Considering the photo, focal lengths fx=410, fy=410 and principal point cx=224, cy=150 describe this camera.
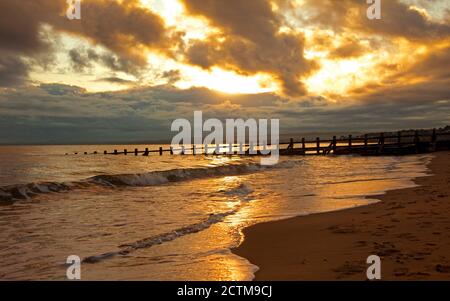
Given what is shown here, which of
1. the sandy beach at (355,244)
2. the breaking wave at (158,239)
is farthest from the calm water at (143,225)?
the sandy beach at (355,244)

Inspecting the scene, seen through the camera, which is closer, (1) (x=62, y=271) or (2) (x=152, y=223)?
(1) (x=62, y=271)

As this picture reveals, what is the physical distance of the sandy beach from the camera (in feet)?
16.8

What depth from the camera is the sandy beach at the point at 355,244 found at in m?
5.11

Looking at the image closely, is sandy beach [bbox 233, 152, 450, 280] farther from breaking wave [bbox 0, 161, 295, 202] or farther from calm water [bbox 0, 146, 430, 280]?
breaking wave [bbox 0, 161, 295, 202]

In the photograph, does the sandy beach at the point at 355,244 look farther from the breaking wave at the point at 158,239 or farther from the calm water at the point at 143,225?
the breaking wave at the point at 158,239

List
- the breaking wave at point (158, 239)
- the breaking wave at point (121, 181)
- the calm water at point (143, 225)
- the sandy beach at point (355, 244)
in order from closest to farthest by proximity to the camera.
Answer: the sandy beach at point (355, 244), the calm water at point (143, 225), the breaking wave at point (158, 239), the breaking wave at point (121, 181)

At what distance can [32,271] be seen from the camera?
5820 mm

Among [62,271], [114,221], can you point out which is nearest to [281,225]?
[114,221]

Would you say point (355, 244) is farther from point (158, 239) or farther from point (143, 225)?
point (143, 225)

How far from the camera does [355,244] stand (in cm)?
655

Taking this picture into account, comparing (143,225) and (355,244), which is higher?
(355,244)

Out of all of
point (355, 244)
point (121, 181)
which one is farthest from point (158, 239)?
point (121, 181)
